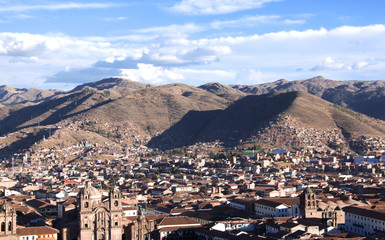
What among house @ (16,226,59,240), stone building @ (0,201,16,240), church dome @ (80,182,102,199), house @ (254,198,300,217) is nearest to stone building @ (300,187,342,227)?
house @ (254,198,300,217)

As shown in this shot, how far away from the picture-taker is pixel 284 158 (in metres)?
185

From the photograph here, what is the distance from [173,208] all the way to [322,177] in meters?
54.9

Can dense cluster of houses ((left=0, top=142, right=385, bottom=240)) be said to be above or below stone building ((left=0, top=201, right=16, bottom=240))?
below

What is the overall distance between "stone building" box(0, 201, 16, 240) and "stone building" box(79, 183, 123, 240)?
26.4 ft

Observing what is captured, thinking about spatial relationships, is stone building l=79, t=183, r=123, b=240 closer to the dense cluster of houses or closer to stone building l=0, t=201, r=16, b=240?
the dense cluster of houses

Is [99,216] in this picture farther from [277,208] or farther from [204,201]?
[204,201]

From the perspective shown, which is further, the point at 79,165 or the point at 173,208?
the point at 79,165

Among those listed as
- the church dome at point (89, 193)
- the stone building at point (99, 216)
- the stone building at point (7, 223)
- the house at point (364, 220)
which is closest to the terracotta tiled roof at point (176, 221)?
the stone building at point (99, 216)

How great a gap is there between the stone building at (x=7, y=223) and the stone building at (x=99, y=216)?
806 centimetres

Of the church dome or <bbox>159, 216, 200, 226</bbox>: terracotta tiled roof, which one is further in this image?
<bbox>159, 216, 200, 226</bbox>: terracotta tiled roof

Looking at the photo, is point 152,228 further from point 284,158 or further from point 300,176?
point 284,158

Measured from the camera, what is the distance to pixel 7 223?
69875 mm

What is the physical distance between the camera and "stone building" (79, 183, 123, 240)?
75625 mm

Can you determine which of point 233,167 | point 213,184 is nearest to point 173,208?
point 213,184
